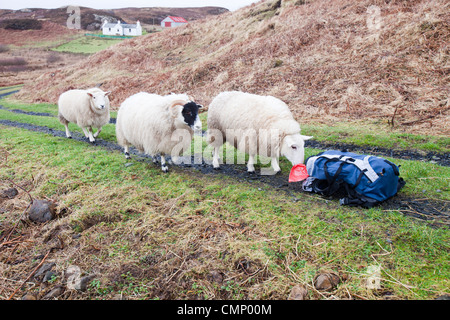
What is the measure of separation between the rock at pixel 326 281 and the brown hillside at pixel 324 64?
7918 millimetres

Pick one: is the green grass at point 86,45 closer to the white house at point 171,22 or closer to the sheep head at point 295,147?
the white house at point 171,22

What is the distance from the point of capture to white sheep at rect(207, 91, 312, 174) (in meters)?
5.83

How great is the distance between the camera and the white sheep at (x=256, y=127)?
229 inches

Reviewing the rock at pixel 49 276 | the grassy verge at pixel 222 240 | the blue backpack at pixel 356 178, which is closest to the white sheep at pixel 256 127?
the blue backpack at pixel 356 178

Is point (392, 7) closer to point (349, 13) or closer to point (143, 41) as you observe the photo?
point (349, 13)

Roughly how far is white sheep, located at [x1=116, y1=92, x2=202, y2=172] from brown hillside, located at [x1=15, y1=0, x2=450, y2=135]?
656 centimetres

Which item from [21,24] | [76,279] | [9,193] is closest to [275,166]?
[76,279]

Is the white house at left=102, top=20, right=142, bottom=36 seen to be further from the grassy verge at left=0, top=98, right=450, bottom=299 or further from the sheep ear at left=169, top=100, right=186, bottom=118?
the grassy verge at left=0, top=98, right=450, bottom=299

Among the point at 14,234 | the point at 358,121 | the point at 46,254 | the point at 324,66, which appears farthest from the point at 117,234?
the point at 324,66

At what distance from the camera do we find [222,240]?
3.98 metres

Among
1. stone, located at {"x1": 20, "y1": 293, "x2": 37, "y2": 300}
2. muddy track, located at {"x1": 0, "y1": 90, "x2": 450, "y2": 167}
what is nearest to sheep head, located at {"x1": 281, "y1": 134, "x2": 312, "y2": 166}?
muddy track, located at {"x1": 0, "y1": 90, "x2": 450, "y2": 167}

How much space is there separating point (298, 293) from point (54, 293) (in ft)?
9.98

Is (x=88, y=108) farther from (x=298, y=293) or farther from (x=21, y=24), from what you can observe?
(x=21, y=24)
